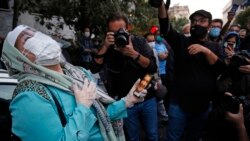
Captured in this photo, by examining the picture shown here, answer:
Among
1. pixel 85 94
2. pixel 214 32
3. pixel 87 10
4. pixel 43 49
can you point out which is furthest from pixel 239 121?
pixel 87 10

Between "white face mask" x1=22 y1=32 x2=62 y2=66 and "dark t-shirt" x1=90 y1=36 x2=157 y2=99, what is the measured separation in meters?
1.56

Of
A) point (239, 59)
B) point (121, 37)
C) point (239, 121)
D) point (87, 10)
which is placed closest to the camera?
point (239, 121)

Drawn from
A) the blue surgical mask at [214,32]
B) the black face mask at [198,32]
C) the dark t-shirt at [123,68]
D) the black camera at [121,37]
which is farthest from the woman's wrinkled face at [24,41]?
the blue surgical mask at [214,32]

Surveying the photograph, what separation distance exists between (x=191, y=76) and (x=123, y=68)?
69 cm

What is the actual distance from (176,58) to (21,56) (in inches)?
84.9

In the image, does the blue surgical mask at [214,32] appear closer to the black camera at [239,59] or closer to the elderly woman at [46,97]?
the black camera at [239,59]

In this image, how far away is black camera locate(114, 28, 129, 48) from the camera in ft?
11.0

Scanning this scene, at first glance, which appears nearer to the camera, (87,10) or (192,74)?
(192,74)

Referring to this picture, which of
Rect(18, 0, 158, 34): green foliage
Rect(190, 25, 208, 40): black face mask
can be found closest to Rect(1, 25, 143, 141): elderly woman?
Rect(190, 25, 208, 40): black face mask

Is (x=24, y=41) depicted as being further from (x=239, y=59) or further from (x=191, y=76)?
(x=191, y=76)

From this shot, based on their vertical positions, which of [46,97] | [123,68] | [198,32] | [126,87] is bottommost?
[126,87]

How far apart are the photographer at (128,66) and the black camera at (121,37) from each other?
2.5 inches

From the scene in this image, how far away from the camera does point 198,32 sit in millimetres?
3752

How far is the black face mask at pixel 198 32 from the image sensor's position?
3748 millimetres
